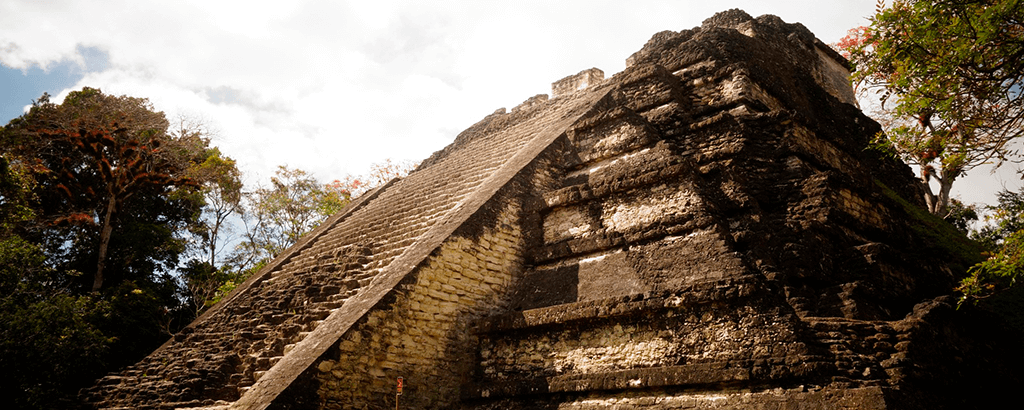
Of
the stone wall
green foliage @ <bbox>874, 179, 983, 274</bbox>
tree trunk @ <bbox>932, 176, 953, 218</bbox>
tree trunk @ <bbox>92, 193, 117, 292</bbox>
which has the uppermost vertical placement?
tree trunk @ <bbox>932, 176, 953, 218</bbox>

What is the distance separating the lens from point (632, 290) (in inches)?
215

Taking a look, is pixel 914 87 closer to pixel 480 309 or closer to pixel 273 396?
pixel 480 309

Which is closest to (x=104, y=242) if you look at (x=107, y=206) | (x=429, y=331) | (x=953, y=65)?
(x=107, y=206)

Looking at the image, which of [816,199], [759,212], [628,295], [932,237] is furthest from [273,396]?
[932,237]

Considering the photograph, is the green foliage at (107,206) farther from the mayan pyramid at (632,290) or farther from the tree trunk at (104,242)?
the mayan pyramid at (632,290)

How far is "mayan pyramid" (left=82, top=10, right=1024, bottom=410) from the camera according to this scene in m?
4.46

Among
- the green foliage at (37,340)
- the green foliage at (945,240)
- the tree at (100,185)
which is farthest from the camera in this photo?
the tree at (100,185)

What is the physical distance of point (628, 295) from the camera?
5.28 meters

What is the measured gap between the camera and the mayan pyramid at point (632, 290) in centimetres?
446

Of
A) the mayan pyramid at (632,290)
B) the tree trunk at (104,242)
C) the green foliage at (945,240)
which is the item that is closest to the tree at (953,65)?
the mayan pyramid at (632,290)

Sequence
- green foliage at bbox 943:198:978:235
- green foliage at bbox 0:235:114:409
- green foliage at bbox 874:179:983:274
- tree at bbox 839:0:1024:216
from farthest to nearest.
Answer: green foliage at bbox 943:198:978:235 → green foliage at bbox 874:179:983:274 → green foliage at bbox 0:235:114:409 → tree at bbox 839:0:1024:216

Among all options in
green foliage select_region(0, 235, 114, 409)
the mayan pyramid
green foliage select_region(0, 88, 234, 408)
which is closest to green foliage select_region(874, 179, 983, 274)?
the mayan pyramid

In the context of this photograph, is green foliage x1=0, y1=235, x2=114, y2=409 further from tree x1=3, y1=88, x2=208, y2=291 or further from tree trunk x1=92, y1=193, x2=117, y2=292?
tree x1=3, y1=88, x2=208, y2=291

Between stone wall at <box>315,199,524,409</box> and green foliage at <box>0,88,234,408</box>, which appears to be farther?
green foliage at <box>0,88,234,408</box>
